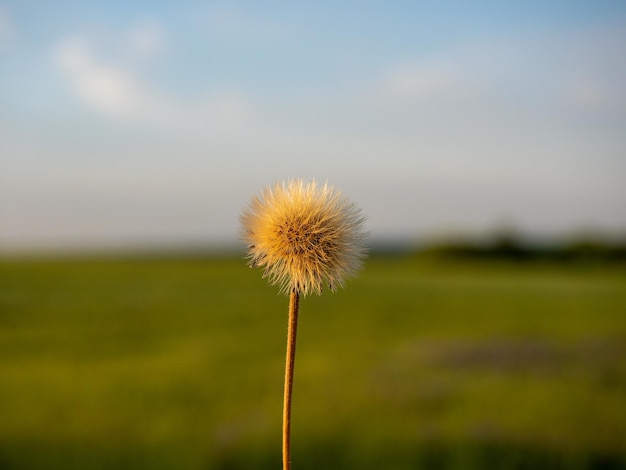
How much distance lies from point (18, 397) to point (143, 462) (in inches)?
270

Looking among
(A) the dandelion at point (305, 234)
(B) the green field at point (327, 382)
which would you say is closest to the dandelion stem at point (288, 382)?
(A) the dandelion at point (305, 234)

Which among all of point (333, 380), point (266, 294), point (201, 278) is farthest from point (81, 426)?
point (201, 278)

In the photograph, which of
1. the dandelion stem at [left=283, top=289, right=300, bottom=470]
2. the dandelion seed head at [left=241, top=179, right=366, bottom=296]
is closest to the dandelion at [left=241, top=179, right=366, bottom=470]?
the dandelion seed head at [left=241, top=179, right=366, bottom=296]

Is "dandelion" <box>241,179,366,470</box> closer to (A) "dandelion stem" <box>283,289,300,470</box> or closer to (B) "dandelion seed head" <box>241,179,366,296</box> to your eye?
(B) "dandelion seed head" <box>241,179,366,296</box>

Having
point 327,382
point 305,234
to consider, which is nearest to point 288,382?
point 305,234

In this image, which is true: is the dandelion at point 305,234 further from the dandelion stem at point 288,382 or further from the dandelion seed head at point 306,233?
the dandelion stem at point 288,382

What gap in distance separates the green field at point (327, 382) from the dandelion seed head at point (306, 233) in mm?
11572

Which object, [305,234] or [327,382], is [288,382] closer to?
[305,234]

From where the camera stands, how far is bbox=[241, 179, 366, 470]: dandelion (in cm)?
173

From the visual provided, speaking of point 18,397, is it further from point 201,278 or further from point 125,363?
point 201,278

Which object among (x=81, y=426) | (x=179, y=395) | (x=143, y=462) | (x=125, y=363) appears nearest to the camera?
(x=143, y=462)

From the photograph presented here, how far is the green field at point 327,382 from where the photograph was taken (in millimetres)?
12984

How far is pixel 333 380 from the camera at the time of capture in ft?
58.4

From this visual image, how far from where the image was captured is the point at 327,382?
1773 cm
